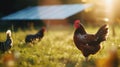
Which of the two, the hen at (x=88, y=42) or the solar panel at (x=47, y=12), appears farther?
the solar panel at (x=47, y=12)

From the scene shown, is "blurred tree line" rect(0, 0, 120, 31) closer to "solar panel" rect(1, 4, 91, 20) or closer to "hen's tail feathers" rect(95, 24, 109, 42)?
"solar panel" rect(1, 4, 91, 20)

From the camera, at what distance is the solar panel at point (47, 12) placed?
2022 centimetres

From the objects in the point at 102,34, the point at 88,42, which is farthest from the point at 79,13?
the point at 88,42

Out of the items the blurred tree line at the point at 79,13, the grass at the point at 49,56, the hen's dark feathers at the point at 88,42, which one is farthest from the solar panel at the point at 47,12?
the hen's dark feathers at the point at 88,42

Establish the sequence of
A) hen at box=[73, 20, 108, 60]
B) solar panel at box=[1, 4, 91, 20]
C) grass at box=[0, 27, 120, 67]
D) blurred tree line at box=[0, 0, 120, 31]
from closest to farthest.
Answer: grass at box=[0, 27, 120, 67] < hen at box=[73, 20, 108, 60] < solar panel at box=[1, 4, 91, 20] < blurred tree line at box=[0, 0, 120, 31]

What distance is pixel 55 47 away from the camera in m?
10.4

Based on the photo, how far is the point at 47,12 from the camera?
828 inches

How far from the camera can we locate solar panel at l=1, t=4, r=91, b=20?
2022 centimetres

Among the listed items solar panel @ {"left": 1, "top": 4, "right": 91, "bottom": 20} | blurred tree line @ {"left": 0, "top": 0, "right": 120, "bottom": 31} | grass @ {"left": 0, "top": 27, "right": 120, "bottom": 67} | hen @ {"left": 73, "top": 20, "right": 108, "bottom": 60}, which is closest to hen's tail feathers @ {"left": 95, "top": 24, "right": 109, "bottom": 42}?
hen @ {"left": 73, "top": 20, "right": 108, "bottom": 60}

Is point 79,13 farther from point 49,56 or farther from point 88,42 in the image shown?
point 88,42

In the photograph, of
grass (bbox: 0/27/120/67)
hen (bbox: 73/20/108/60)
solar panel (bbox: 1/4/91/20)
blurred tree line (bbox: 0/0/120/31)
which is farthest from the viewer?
blurred tree line (bbox: 0/0/120/31)

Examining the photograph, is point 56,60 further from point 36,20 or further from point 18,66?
point 36,20

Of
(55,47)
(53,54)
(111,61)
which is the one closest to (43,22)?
(55,47)

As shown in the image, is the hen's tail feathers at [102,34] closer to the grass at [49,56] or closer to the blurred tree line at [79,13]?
the grass at [49,56]
